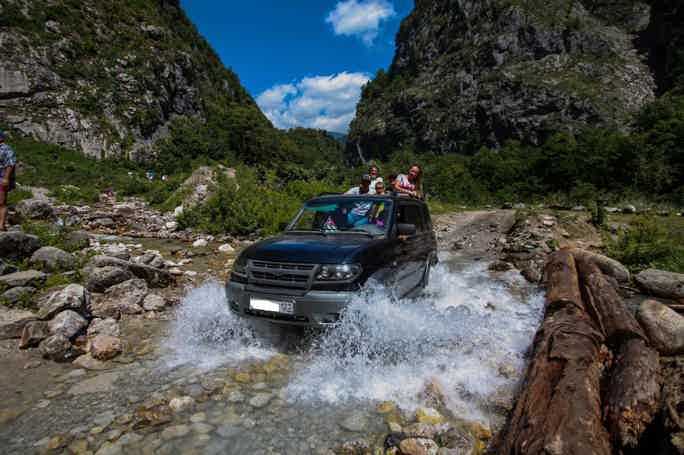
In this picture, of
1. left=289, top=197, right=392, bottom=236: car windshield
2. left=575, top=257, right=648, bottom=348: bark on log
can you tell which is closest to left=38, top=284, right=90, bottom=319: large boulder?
left=289, top=197, right=392, bottom=236: car windshield

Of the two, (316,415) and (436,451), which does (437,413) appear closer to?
(436,451)

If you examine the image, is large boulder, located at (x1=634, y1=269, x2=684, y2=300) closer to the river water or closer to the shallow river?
the river water

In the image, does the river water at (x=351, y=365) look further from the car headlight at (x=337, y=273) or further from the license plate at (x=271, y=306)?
the license plate at (x=271, y=306)

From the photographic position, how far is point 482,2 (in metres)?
89.5

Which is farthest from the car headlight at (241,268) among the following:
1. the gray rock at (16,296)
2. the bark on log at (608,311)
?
the bark on log at (608,311)

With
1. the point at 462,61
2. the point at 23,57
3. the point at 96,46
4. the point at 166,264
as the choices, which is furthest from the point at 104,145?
the point at 462,61

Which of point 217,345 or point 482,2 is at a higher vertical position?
point 482,2

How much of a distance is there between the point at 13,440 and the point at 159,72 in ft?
196

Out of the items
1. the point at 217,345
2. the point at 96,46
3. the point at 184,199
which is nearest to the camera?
the point at 217,345

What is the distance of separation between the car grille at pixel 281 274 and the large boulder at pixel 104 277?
2928mm

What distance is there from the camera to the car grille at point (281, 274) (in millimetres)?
3926

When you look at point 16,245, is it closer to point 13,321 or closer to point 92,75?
point 13,321

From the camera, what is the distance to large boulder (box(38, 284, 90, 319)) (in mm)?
4520

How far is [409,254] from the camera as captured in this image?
5355mm
